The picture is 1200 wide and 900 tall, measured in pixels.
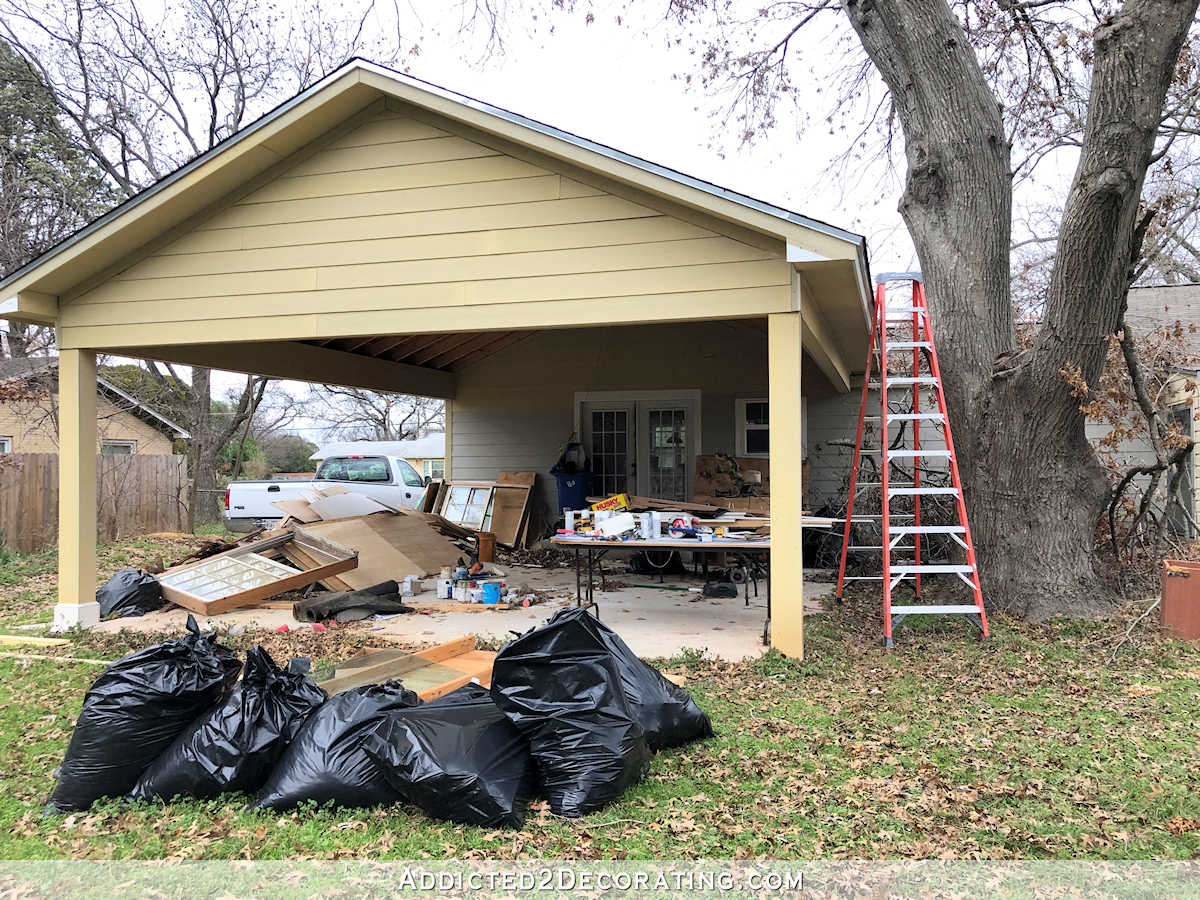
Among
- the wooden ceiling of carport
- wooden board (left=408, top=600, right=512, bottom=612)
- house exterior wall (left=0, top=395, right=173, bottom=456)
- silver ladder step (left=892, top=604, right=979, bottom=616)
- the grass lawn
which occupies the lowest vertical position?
the grass lawn

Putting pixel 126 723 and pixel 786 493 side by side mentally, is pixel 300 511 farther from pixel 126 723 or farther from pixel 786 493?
pixel 126 723

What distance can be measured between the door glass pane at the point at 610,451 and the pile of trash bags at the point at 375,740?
348 inches

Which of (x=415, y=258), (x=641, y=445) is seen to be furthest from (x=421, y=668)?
(x=641, y=445)

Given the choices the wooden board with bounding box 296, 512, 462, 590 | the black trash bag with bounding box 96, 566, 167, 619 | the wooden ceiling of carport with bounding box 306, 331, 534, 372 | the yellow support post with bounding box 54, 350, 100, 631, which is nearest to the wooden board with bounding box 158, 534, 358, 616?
the black trash bag with bounding box 96, 566, 167, 619

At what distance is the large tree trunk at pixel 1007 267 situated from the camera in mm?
5773

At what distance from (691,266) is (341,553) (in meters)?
5.07

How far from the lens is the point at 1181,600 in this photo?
6.34 meters

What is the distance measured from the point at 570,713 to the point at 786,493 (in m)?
2.94

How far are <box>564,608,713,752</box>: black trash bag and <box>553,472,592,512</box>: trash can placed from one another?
8.01m

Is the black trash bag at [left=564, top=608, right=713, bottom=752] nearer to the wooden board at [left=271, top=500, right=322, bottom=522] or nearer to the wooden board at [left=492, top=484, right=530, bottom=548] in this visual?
the wooden board at [left=271, top=500, right=322, bottom=522]

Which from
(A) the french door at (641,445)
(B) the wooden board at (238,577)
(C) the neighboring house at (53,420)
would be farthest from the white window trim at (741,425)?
(C) the neighboring house at (53,420)

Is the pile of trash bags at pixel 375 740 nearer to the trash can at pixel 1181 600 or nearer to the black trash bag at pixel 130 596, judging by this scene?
the black trash bag at pixel 130 596

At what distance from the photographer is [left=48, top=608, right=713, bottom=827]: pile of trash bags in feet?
10.5

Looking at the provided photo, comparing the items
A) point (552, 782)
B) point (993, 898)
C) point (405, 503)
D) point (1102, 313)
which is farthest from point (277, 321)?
point (405, 503)
